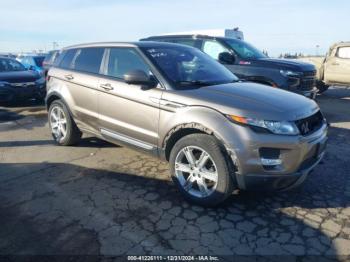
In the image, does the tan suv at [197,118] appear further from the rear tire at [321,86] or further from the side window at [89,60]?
the rear tire at [321,86]

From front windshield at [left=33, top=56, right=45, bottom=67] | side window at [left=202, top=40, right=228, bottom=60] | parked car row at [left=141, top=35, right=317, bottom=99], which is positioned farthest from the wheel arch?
front windshield at [left=33, top=56, right=45, bottom=67]

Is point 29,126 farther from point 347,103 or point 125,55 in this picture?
point 347,103

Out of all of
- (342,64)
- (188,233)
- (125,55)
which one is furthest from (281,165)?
(342,64)

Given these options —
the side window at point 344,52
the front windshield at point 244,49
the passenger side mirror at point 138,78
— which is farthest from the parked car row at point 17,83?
the side window at point 344,52

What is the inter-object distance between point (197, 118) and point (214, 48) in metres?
5.76

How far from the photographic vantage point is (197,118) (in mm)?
3738

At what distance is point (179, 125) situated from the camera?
3910 millimetres

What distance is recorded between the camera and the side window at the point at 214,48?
29.3 ft

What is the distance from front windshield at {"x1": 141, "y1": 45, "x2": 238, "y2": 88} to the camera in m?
4.35

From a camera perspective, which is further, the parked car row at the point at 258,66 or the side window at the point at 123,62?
the parked car row at the point at 258,66

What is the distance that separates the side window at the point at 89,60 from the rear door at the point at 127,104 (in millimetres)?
225

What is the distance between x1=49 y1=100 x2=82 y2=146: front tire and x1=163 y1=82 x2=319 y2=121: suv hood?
2364 mm

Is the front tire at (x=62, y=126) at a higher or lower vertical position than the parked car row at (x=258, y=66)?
lower

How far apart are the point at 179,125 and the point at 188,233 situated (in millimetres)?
1200
